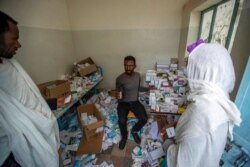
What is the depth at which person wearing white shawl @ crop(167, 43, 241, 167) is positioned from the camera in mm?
793

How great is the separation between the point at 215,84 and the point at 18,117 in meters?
1.28

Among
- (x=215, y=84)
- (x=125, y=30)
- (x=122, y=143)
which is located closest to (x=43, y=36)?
(x=125, y=30)

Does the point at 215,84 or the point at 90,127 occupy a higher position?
the point at 215,84

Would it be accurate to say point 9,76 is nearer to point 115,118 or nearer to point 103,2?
point 115,118

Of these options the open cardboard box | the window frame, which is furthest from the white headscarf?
the open cardboard box

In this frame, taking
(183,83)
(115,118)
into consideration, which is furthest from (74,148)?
(183,83)

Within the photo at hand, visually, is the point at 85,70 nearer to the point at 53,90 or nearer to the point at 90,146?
the point at 53,90

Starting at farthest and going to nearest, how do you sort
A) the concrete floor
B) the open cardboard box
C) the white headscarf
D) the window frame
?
the open cardboard box
the concrete floor
the window frame
the white headscarf

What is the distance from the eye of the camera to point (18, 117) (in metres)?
0.91

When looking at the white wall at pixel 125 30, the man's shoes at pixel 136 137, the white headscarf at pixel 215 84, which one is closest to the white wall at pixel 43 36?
the white wall at pixel 125 30

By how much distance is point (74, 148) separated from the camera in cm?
196

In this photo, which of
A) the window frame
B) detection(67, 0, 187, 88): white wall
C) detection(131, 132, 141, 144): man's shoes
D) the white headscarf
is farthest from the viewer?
detection(67, 0, 187, 88): white wall

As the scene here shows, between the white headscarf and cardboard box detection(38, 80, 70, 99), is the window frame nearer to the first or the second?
the white headscarf

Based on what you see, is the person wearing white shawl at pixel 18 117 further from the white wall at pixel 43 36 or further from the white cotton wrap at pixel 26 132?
the white wall at pixel 43 36
